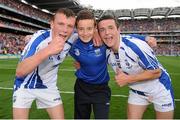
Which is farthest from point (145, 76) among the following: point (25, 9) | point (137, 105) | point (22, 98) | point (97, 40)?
point (25, 9)

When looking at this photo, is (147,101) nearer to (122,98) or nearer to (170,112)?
(170,112)

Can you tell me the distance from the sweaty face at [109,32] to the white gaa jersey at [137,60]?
0.44 feet

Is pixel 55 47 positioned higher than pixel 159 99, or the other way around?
pixel 55 47

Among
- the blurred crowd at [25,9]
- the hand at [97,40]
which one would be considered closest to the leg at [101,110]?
the hand at [97,40]

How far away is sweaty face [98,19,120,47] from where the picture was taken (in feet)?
14.9

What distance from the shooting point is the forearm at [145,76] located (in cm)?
443

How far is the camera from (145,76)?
448 cm

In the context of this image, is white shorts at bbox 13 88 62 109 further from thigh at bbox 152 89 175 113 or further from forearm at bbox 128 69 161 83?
thigh at bbox 152 89 175 113

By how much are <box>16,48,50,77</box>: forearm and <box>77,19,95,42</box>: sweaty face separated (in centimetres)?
90

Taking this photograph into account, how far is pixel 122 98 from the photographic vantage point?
10242mm

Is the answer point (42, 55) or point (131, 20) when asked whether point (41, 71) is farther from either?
point (131, 20)

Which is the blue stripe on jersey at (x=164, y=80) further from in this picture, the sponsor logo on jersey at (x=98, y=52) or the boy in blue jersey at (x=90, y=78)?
the sponsor logo on jersey at (x=98, y=52)

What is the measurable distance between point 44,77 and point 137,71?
54.0 inches

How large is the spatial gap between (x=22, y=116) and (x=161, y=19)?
101315mm
